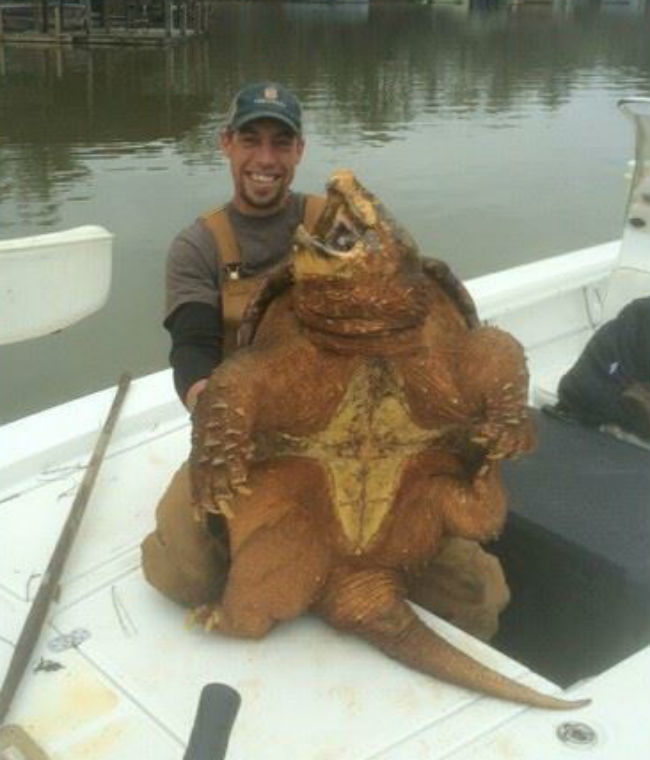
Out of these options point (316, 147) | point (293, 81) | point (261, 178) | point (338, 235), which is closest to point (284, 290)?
point (338, 235)

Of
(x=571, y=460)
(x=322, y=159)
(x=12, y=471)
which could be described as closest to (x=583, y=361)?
(x=571, y=460)

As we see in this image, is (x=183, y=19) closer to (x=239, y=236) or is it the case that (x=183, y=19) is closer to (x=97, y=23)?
(x=97, y=23)

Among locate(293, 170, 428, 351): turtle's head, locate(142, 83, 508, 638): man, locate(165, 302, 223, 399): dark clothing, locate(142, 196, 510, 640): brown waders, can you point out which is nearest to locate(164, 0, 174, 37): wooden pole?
locate(142, 83, 508, 638): man

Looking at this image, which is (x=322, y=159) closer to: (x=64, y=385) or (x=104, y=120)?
(x=104, y=120)

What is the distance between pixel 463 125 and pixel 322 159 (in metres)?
4.87

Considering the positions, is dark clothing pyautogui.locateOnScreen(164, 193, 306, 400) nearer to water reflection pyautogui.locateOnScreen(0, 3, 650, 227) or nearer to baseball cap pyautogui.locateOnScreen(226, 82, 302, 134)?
baseball cap pyautogui.locateOnScreen(226, 82, 302, 134)

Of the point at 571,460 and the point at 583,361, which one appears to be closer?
the point at 571,460

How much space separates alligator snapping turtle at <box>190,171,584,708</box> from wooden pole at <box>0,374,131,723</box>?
320 mm

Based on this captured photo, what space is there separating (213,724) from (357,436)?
2.34ft

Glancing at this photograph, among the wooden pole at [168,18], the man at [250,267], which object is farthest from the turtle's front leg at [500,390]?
the wooden pole at [168,18]

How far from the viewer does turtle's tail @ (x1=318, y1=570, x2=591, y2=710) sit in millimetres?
1920

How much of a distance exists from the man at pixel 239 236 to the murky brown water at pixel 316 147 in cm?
482

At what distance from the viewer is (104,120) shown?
747 inches

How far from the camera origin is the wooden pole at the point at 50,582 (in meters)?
1.93
